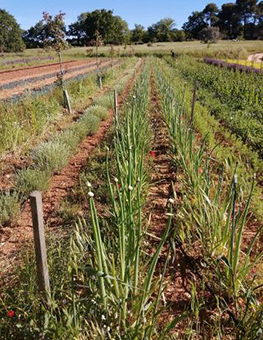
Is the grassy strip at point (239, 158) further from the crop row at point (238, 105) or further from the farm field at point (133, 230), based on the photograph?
the crop row at point (238, 105)

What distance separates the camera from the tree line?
192 ft

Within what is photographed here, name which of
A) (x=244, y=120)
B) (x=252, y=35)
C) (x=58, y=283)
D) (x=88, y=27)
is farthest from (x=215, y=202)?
(x=252, y=35)

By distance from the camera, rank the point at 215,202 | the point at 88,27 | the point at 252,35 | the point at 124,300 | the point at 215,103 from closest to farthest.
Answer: the point at 124,300, the point at 215,202, the point at 215,103, the point at 88,27, the point at 252,35

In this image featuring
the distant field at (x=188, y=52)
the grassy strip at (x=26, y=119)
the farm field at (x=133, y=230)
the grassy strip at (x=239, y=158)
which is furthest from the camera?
the distant field at (x=188, y=52)

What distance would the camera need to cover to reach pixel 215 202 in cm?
196

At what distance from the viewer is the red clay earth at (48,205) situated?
7.44 feet

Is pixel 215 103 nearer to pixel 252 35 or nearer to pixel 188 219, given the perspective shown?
pixel 188 219

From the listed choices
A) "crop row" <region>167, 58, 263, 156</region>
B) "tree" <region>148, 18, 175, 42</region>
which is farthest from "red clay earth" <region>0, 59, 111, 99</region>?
"tree" <region>148, 18, 175, 42</region>

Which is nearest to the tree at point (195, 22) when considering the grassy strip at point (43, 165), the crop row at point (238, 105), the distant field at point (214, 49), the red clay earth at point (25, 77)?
the distant field at point (214, 49)

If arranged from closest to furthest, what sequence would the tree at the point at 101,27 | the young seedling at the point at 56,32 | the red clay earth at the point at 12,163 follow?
the red clay earth at the point at 12,163
the young seedling at the point at 56,32
the tree at the point at 101,27

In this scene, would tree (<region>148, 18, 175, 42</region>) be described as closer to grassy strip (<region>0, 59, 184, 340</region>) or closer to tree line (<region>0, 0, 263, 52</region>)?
tree line (<region>0, 0, 263, 52</region>)

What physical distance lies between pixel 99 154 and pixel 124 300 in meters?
3.14

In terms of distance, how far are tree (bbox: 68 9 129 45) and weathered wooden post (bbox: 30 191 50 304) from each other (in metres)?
13.7

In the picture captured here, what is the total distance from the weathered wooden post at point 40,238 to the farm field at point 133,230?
0.32ft
